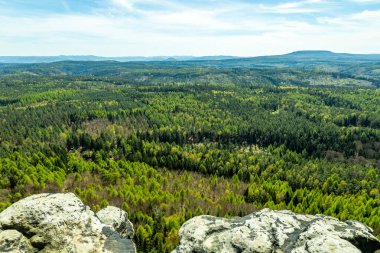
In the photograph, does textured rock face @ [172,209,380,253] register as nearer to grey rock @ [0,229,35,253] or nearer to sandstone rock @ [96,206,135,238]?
sandstone rock @ [96,206,135,238]

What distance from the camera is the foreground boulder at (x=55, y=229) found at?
4519 centimetres

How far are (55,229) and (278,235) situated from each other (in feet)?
108

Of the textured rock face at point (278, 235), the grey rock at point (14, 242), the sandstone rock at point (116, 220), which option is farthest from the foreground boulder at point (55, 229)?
the textured rock face at point (278, 235)

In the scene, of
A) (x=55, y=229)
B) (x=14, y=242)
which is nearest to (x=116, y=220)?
(x=55, y=229)

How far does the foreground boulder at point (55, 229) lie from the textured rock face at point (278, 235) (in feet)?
35.9

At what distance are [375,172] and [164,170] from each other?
119481mm

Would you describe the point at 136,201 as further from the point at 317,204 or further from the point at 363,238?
the point at 363,238

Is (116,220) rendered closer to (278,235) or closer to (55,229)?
(55,229)

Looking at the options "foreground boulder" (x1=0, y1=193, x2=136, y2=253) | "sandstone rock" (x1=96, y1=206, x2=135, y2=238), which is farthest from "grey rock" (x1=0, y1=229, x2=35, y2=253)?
"sandstone rock" (x1=96, y1=206, x2=135, y2=238)

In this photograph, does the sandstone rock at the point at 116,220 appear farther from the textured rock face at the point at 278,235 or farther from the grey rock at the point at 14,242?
the textured rock face at the point at 278,235

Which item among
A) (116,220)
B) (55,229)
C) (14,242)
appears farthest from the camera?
(116,220)

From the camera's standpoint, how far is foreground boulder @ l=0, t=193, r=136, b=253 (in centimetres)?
4519

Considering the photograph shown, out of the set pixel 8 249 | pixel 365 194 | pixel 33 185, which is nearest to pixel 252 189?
pixel 365 194

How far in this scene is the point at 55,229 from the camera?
1832 inches
